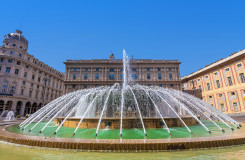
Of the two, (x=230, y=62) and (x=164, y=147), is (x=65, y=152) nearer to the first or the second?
(x=164, y=147)

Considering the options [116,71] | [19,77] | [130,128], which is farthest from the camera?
[116,71]

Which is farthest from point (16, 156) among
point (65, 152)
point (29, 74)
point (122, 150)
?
point (29, 74)

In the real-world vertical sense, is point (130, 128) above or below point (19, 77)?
below

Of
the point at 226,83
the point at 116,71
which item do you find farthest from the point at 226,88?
the point at 116,71

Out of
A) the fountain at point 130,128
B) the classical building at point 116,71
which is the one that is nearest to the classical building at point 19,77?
the classical building at point 116,71

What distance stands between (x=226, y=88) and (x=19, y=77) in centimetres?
5725

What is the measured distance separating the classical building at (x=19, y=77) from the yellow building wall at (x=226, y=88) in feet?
147

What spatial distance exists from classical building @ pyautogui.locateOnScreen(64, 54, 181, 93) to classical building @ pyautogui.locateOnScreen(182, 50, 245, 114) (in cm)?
824

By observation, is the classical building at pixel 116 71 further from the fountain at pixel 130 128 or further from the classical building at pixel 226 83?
the fountain at pixel 130 128

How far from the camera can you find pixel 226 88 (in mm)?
31938

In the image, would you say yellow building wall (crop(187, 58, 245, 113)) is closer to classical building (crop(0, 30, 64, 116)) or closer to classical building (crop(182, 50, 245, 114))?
classical building (crop(182, 50, 245, 114))

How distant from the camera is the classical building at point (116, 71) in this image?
41219 mm

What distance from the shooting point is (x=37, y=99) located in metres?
44.8

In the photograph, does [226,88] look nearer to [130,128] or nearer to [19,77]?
[130,128]
